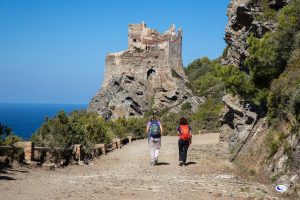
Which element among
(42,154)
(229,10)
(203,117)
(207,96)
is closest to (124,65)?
(207,96)

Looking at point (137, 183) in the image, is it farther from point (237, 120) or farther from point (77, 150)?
point (237, 120)

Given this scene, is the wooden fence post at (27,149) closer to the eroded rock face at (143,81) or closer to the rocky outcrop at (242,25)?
the rocky outcrop at (242,25)

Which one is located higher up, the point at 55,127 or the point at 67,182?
the point at 55,127

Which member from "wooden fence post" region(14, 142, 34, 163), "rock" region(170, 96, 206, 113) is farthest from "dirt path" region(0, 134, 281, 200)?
"rock" region(170, 96, 206, 113)

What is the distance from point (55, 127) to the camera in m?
17.5

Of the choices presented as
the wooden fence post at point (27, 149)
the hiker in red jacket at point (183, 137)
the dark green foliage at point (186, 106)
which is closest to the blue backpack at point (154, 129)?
the hiker in red jacket at point (183, 137)

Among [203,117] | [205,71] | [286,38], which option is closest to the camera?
[286,38]

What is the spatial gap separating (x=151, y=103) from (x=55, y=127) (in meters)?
32.9

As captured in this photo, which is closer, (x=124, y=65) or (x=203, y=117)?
(x=203, y=117)

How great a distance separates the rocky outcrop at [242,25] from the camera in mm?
16672

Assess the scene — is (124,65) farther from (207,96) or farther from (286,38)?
(286,38)

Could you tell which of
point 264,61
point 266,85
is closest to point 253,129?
point 266,85

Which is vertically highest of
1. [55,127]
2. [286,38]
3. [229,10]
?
[229,10]

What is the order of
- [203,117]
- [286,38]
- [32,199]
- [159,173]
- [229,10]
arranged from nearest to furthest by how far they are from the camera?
[32,199] → [159,173] → [286,38] → [229,10] → [203,117]
